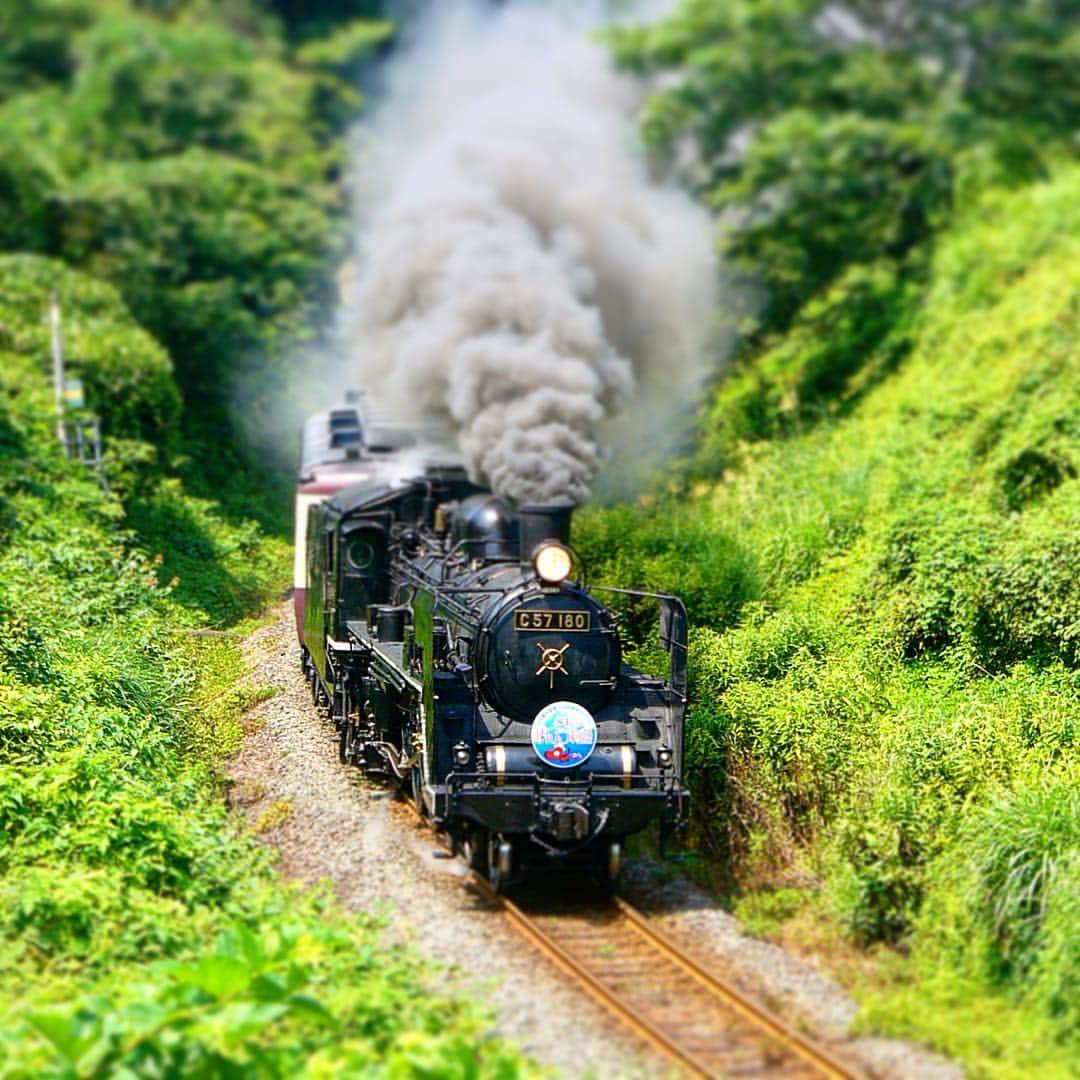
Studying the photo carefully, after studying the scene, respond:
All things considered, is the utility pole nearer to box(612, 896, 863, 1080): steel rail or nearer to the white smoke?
the white smoke

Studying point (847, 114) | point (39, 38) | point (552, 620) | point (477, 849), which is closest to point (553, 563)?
point (552, 620)

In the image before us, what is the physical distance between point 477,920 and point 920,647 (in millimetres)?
5449

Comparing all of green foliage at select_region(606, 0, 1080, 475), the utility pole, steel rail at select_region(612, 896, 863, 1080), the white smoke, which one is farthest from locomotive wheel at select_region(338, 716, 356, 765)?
green foliage at select_region(606, 0, 1080, 475)

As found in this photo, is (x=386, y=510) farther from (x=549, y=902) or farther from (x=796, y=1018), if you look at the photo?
(x=796, y=1018)

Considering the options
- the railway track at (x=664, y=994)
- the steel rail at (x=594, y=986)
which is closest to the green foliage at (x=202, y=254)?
the steel rail at (x=594, y=986)

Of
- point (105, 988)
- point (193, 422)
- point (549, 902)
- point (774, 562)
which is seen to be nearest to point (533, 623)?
point (549, 902)

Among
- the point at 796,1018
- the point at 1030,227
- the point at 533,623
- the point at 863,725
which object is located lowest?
the point at 796,1018

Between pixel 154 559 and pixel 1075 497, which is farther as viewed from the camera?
pixel 154 559

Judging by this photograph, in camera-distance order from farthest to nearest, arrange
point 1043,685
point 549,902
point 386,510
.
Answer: point 386,510, point 1043,685, point 549,902

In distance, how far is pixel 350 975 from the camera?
316 inches

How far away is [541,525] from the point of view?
11.0m

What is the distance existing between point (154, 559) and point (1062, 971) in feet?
45.5

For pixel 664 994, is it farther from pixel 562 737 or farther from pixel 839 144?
pixel 839 144

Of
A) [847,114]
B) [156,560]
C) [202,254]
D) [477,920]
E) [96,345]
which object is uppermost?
[847,114]
